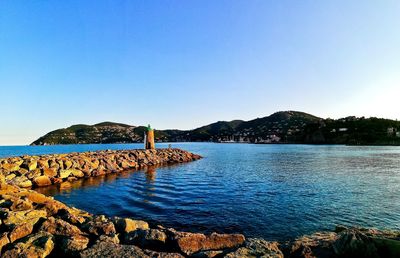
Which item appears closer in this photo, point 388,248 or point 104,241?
point 388,248

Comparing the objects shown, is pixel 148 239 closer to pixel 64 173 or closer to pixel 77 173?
pixel 64 173

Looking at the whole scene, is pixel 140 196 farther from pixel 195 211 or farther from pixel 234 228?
pixel 234 228

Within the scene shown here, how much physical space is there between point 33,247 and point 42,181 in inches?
958

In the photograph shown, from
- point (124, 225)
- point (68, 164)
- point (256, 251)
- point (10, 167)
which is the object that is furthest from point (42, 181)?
point (256, 251)

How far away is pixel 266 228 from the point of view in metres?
15.3

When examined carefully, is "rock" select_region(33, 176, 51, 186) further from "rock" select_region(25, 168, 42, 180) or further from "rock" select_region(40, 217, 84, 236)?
"rock" select_region(40, 217, 84, 236)

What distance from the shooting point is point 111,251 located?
328 inches

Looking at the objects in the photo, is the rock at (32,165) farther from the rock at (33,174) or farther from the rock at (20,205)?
the rock at (20,205)

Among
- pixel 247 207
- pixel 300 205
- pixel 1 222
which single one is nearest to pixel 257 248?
pixel 1 222

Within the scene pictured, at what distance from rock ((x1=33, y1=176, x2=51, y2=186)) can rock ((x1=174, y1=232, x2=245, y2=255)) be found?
83.0ft

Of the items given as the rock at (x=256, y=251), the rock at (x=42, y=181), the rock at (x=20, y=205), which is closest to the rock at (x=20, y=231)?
the rock at (x=20, y=205)

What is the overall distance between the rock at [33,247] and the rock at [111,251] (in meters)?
1.42

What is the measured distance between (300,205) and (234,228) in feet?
24.3

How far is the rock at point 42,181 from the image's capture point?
29.3 meters
